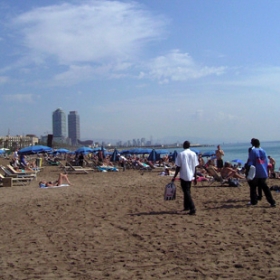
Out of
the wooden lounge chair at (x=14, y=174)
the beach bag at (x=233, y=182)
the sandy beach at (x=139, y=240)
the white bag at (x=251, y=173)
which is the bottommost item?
the sandy beach at (x=139, y=240)

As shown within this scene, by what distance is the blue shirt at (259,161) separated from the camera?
7418 mm

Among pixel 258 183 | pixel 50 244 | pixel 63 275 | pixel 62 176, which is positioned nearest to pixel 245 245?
pixel 63 275

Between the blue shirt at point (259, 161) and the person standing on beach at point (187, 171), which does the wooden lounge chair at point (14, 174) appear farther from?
the blue shirt at point (259, 161)

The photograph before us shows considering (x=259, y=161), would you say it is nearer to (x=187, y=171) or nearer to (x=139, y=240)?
(x=187, y=171)

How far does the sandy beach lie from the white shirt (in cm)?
69

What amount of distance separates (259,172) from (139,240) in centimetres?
323

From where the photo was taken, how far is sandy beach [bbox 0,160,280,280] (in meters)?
3.99

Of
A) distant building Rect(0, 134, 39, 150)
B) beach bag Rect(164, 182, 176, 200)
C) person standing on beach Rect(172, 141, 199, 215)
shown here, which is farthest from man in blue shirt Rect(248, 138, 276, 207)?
distant building Rect(0, 134, 39, 150)

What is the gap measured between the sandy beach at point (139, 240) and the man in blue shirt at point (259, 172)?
22cm

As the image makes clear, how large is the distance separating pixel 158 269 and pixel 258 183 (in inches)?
160

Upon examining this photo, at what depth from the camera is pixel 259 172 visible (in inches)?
292

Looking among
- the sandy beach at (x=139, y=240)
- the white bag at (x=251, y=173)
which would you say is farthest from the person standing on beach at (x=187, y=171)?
the white bag at (x=251, y=173)

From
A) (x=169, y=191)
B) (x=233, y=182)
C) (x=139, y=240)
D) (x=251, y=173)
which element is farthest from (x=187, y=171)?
(x=233, y=182)

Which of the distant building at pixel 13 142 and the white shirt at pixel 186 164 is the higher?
the distant building at pixel 13 142
